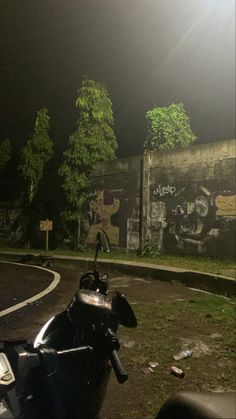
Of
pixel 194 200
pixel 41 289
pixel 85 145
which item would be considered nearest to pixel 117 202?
pixel 85 145

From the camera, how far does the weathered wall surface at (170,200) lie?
15055mm

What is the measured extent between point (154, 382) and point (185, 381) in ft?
1.19

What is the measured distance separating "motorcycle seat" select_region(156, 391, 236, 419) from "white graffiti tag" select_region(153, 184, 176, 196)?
14951 mm

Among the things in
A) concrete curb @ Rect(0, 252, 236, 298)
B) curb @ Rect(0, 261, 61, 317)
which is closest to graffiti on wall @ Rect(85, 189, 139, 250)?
concrete curb @ Rect(0, 252, 236, 298)

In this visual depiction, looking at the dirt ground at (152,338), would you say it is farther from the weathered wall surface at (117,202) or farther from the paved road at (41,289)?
the weathered wall surface at (117,202)

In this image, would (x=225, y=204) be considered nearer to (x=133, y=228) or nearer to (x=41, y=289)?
(x=133, y=228)

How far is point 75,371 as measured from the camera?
226cm

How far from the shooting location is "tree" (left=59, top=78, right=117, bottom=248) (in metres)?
20.1

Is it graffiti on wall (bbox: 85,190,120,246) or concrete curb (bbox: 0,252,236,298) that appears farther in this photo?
graffiti on wall (bbox: 85,190,120,246)

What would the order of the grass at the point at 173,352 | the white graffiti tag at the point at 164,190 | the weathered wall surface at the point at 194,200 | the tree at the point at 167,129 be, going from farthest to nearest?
the tree at the point at 167,129, the white graffiti tag at the point at 164,190, the weathered wall surface at the point at 194,200, the grass at the point at 173,352

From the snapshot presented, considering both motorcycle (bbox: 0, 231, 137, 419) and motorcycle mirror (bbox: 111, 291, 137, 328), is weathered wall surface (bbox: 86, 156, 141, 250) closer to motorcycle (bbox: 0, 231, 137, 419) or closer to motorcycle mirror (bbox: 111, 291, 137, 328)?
motorcycle mirror (bbox: 111, 291, 137, 328)

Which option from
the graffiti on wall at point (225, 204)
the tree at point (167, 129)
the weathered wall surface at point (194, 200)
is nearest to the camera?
the graffiti on wall at point (225, 204)

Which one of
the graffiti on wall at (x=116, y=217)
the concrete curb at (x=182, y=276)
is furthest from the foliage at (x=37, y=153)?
the concrete curb at (x=182, y=276)

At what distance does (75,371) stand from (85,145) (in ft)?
60.8
